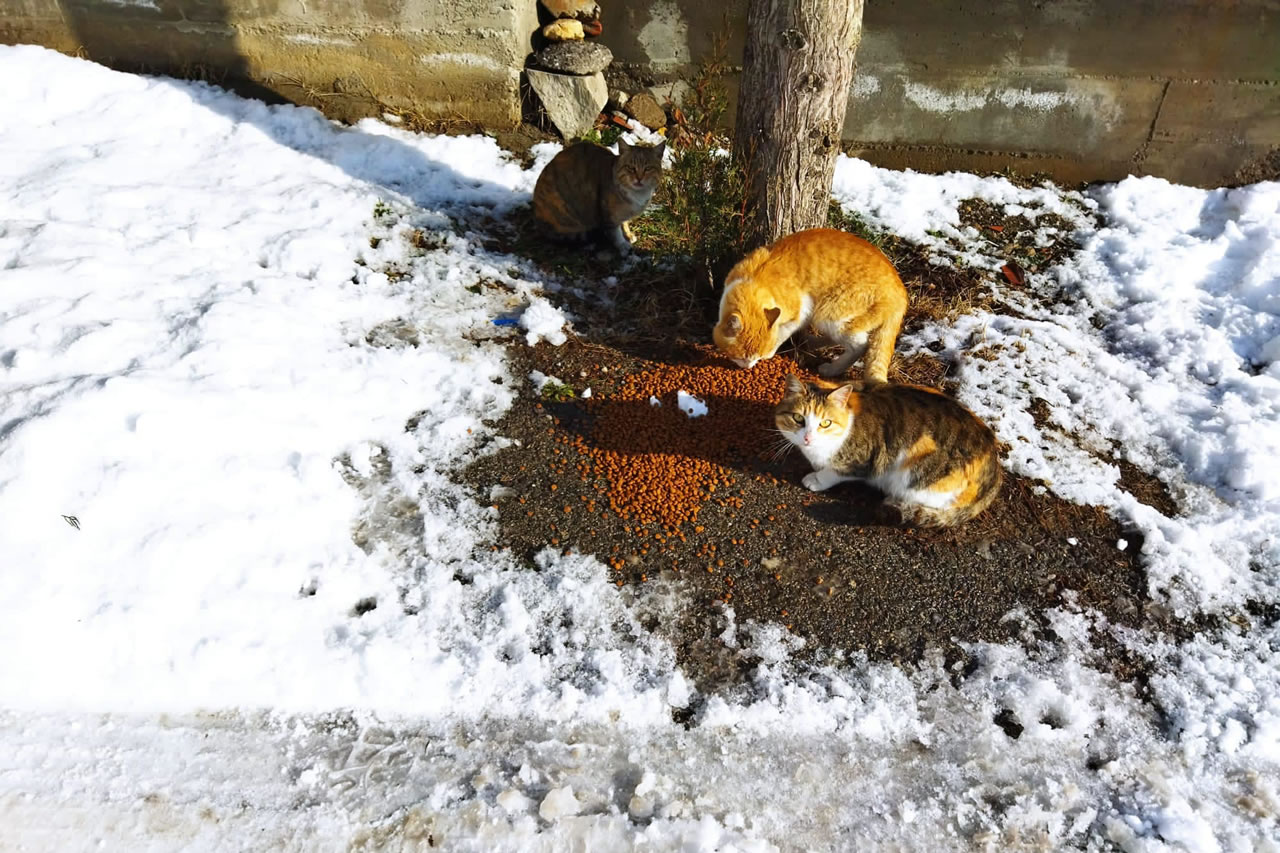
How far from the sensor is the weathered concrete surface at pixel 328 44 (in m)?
6.64

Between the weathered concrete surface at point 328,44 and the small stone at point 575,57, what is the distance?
0.26m

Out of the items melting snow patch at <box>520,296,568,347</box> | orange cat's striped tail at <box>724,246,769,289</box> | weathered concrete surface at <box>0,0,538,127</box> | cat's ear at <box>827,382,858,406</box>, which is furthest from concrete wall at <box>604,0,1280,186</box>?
cat's ear at <box>827,382,858,406</box>

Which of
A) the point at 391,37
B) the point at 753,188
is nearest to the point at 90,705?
the point at 753,188

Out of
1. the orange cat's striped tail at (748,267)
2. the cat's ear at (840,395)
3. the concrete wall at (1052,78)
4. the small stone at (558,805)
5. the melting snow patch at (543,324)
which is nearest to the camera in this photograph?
the small stone at (558,805)

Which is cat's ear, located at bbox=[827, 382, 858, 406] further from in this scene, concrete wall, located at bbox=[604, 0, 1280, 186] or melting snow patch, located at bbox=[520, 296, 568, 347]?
concrete wall, located at bbox=[604, 0, 1280, 186]

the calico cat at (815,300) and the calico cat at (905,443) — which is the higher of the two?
the calico cat at (815,300)

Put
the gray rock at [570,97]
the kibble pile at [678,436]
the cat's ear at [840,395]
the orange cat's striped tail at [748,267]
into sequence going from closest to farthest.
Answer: the cat's ear at [840,395]
the kibble pile at [678,436]
the orange cat's striped tail at [748,267]
the gray rock at [570,97]

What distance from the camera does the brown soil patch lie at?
352cm

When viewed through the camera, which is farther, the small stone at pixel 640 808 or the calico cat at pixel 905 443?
the calico cat at pixel 905 443

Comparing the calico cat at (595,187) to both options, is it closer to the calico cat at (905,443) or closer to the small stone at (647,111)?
the small stone at (647,111)

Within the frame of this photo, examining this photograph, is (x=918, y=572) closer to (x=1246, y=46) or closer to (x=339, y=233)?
(x=339, y=233)

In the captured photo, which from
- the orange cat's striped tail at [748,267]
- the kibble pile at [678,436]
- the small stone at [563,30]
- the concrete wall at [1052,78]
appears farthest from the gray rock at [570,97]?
the kibble pile at [678,436]

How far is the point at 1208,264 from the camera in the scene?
19.0 ft

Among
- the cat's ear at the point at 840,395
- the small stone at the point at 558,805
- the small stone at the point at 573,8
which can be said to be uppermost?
the small stone at the point at 573,8
